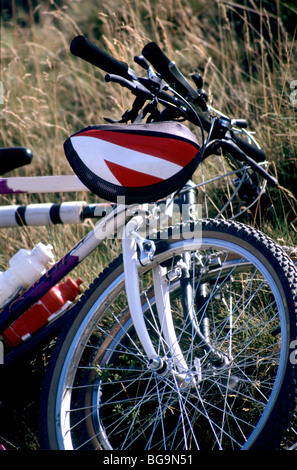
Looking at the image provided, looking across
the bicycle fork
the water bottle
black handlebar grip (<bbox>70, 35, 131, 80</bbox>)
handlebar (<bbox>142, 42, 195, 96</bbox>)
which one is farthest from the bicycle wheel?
black handlebar grip (<bbox>70, 35, 131, 80</bbox>)

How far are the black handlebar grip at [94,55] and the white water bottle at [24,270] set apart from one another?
0.88m

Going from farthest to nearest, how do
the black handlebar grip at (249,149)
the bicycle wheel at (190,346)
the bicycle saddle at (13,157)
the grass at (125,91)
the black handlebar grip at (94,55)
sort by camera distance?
the grass at (125,91) → the bicycle saddle at (13,157) → the black handlebar grip at (249,149) → the bicycle wheel at (190,346) → the black handlebar grip at (94,55)

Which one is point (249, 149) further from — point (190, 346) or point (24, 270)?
point (24, 270)

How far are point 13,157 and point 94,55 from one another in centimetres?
77

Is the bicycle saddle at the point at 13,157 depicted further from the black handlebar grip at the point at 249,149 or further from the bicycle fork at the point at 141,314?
the black handlebar grip at the point at 249,149

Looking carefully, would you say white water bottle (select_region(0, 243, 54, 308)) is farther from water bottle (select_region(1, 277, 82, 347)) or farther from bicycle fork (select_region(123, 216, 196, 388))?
bicycle fork (select_region(123, 216, 196, 388))

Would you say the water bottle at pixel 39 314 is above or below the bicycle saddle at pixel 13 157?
below

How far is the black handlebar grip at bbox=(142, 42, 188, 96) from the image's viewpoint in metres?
1.46

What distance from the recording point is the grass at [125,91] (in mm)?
2885

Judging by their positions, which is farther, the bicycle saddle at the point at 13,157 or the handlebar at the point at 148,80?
the bicycle saddle at the point at 13,157

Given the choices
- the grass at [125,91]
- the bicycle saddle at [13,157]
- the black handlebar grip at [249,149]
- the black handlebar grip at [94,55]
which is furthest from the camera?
the grass at [125,91]

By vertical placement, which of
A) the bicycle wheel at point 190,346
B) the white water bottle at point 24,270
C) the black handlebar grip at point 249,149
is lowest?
the bicycle wheel at point 190,346

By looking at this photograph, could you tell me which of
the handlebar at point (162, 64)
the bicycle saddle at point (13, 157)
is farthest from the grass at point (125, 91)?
the handlebar at point (162, 64)

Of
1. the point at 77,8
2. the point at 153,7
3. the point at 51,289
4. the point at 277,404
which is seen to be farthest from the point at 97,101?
the point at 277,404
